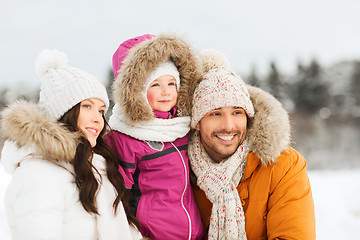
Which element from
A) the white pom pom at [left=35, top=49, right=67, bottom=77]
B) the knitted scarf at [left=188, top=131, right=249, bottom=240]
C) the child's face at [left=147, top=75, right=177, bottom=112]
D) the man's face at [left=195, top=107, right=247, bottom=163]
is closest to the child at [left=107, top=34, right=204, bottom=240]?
the child's face at [left=147, top=75, right=177, bottom=112]

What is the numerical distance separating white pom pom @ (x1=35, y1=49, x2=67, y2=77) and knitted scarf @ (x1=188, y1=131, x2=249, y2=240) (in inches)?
51.5

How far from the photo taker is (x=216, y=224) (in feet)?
8.55

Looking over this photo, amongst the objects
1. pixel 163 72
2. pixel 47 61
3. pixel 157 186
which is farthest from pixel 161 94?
pixel 47 61

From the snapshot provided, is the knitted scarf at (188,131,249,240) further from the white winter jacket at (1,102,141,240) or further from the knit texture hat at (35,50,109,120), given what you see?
the knit texture hat at (35,50,109,120)

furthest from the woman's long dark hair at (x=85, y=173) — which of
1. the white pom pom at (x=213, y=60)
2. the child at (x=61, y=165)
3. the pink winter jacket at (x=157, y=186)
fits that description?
the white pom pom at (x=213, y=60)

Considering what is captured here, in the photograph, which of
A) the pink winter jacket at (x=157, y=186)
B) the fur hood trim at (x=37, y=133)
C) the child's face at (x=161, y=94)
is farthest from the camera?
the child's face at (x=161, y=94)

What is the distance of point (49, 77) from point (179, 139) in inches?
44.1

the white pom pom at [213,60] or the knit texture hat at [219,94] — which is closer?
the knit texture hat at [219,94]

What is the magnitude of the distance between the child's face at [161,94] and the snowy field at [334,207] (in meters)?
2.56

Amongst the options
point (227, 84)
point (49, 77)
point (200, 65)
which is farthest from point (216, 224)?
point (49, 77)

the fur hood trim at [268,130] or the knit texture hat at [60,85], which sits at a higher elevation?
the knit texture hat at [60,85]

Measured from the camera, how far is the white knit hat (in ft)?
8.44

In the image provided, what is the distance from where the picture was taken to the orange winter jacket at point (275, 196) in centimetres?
255

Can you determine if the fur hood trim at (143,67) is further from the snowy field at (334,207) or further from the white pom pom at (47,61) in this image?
the snowy field at (334,207)
